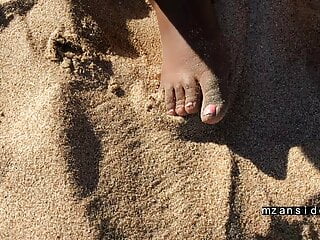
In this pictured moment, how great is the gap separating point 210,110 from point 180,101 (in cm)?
11

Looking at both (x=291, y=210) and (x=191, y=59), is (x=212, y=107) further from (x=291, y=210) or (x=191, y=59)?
(x=291, y=210)

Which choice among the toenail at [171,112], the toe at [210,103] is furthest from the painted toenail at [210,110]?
the toenail at [171,112]

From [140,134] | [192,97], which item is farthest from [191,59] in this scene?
[140,134]

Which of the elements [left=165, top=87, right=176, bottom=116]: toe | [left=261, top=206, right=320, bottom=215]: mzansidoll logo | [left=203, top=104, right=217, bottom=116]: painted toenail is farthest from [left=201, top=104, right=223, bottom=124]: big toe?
[left=261, top=206, right=320, bottom=215]: mzansidoll logo

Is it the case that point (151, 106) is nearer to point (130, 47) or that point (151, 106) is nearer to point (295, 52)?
point (130, 47)

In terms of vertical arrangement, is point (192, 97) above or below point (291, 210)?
above

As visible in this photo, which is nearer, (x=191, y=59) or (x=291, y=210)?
(x=291, y=210)

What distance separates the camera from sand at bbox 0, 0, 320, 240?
1718 mm

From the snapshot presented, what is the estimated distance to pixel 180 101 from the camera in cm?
189

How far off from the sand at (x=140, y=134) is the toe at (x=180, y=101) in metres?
0.03

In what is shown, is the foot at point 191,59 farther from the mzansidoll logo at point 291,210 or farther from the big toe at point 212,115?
the mzansidoll logo at point 291,210

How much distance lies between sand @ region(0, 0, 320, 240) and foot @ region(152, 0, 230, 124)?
0.05 meters

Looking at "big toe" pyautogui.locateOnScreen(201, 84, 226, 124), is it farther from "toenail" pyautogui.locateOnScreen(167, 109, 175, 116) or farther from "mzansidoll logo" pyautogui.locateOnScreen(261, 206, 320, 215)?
"mzansidoll logo" pyautogui.locateOnScreen(261, 206, 320, 215)

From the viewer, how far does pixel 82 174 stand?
1.73 metres
